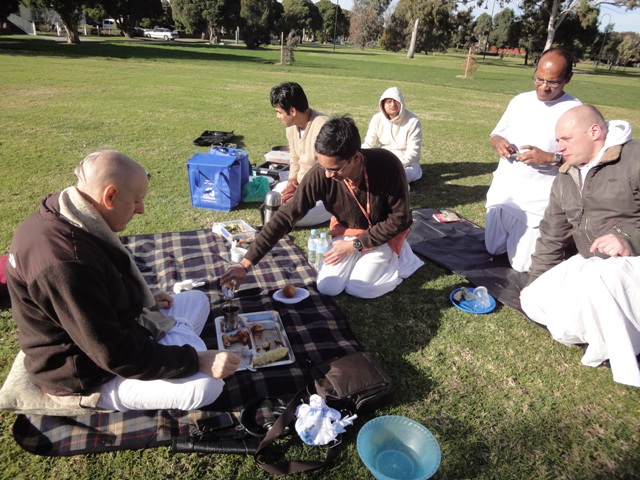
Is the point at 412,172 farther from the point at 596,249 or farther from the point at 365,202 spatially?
the point at 596,249

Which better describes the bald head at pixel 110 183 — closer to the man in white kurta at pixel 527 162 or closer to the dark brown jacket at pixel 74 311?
the dark brown jacket at pixel 74 311

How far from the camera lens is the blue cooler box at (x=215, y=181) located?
552 centimetres

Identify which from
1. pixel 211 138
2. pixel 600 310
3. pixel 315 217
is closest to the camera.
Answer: pixel 600 310

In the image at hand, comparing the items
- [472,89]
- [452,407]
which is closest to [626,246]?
[452,407]

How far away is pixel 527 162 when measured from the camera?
430cm

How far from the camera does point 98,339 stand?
1895 millimetres

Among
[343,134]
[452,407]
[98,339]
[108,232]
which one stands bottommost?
[452,407]

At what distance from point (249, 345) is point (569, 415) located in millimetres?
2355

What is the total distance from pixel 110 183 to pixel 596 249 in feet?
11.5

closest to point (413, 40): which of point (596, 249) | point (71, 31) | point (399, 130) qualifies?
point (71, 31)

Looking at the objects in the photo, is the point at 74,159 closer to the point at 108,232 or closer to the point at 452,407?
the point at 108,232

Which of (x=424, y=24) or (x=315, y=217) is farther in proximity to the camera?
(x=424, y=24)

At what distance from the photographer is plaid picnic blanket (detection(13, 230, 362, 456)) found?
8.05 feet

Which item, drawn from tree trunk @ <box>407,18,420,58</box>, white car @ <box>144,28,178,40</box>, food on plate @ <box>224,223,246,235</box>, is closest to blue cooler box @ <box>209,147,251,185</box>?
food on plate @ <box>224,223,246,235</box>
